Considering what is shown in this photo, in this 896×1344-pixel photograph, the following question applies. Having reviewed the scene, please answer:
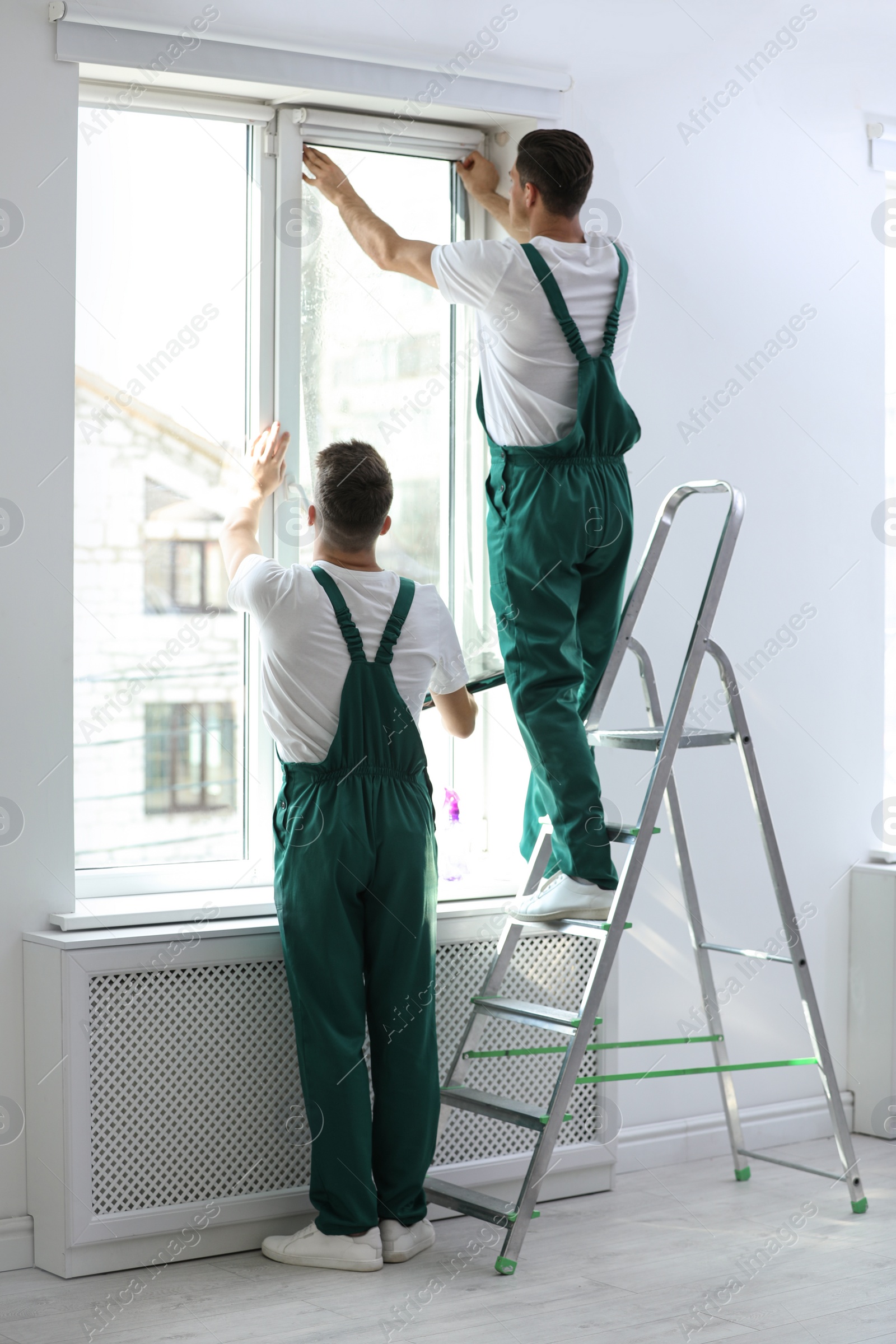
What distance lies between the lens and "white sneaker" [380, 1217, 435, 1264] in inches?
121

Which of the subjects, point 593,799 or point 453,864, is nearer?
point 593,799

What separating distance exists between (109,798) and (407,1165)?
40.9 inches

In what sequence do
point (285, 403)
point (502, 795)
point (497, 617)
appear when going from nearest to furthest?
point (497, 617) < point (285, 403) < point (502, 795)

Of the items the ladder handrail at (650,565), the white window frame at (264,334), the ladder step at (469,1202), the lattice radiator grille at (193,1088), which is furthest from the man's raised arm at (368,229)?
the ladder step at (469,1202)

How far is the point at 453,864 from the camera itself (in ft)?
12.2

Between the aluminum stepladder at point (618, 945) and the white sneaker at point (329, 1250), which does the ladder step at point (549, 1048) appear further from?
the white sneaker at point (329, 1250)

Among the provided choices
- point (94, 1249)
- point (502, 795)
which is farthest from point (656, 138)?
point (94, 1249)

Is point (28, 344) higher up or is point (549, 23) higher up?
point (549, 23)

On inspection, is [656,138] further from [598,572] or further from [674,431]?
[598,572]

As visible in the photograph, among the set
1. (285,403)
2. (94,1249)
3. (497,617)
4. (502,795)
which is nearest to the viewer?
(94,1249)

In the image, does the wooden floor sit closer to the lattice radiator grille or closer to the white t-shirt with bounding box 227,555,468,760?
the lattice radiator grille

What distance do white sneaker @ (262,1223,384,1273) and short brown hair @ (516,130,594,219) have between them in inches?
85.3

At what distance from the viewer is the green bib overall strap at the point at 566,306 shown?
3.11 meters

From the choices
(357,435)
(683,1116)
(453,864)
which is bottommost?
(683,1116)
